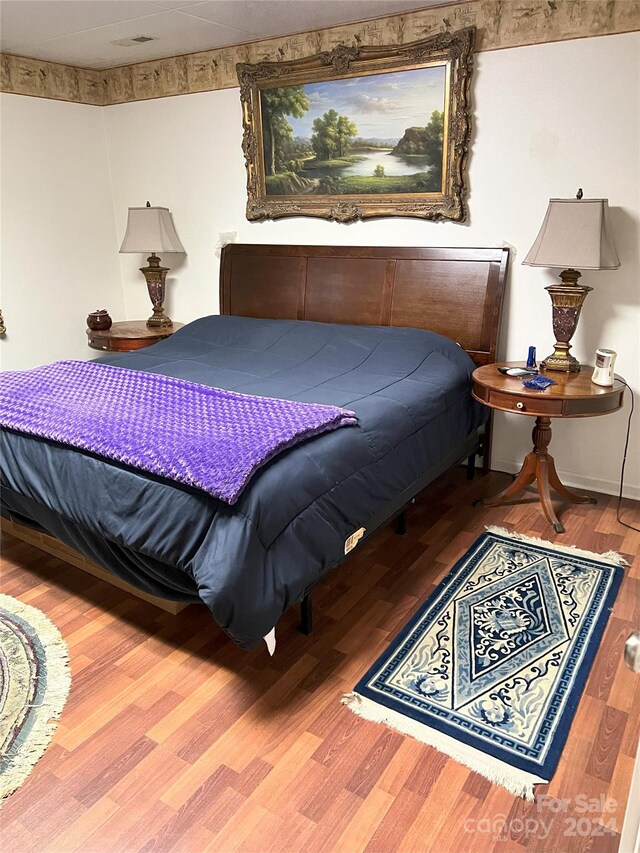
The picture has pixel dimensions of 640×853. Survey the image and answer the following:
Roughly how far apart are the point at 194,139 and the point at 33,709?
343cm

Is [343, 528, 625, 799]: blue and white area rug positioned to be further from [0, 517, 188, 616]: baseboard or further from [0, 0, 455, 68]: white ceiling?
[0, 0, 455, 68]: white ceiling

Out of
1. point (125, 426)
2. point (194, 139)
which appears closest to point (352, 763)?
point (125, 426)

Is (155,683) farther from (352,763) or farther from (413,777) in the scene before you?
(413,777)

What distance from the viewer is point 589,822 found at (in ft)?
4.74

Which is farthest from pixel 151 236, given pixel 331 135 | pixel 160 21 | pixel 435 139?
pixel 435 139

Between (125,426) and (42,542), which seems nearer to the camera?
(125,426)

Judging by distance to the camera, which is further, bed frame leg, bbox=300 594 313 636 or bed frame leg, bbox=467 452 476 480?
bed frame leg, bbox=467 452 476 480

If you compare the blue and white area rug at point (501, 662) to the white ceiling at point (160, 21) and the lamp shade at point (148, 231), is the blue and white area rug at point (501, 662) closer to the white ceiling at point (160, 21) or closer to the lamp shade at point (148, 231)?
the white ceiling at point (160, 21)

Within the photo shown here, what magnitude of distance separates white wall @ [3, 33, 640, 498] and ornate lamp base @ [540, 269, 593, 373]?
216mm

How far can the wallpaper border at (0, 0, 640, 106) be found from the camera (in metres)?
2.65

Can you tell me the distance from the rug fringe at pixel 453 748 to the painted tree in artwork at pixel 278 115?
119 inches

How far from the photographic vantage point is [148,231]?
155 inches

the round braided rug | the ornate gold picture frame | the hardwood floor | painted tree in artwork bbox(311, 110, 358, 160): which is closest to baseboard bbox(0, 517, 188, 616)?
the hardwood floor

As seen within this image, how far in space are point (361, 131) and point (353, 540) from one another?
2.34m
